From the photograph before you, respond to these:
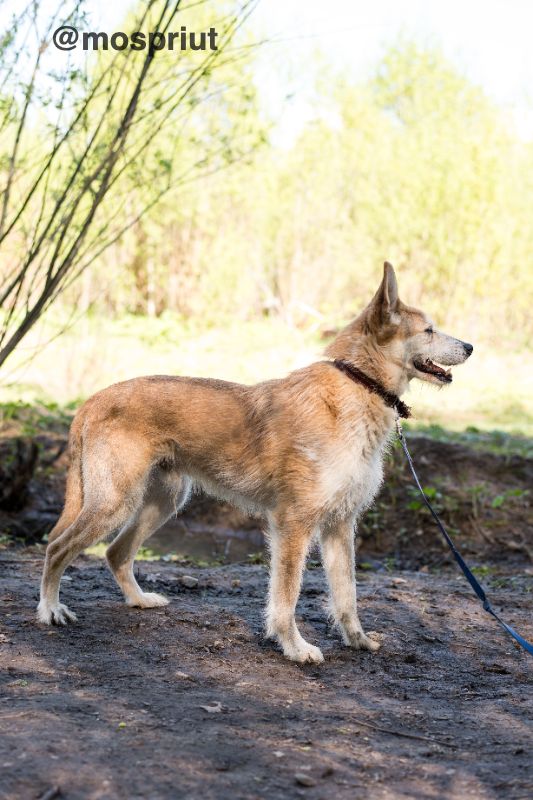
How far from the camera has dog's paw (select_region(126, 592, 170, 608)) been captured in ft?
19.2

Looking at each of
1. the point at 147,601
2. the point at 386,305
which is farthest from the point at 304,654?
the point at 386,305

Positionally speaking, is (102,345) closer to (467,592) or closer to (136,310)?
(136,310)

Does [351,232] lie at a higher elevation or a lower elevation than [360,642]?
higher

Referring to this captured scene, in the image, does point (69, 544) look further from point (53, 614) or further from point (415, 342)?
point (415, 342)

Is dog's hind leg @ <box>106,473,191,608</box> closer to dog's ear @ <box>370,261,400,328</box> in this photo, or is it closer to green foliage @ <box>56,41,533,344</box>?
dog's ear @ <box>370,261,400,328</box>

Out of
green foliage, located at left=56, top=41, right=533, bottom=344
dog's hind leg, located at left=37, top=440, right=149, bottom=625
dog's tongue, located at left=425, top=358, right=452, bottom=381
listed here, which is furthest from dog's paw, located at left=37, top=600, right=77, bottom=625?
green foliage, located at left=56, top=41, right=533, bottom=344

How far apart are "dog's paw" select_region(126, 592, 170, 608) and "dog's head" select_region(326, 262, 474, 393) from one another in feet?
6.39

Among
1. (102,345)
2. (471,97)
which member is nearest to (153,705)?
(102,345)

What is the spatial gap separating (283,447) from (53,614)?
164 cm

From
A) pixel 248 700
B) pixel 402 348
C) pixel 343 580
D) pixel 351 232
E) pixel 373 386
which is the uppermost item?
pixel 351 232

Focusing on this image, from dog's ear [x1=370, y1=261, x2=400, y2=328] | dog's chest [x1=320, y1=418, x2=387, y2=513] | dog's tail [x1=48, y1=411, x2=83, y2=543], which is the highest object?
dog's ear [x1=370, y1=261, x2=400, y2=328]

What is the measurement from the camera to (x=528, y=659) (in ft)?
18.0

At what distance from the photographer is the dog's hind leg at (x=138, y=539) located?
5855 millimetres

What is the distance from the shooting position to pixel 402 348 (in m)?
5.29
